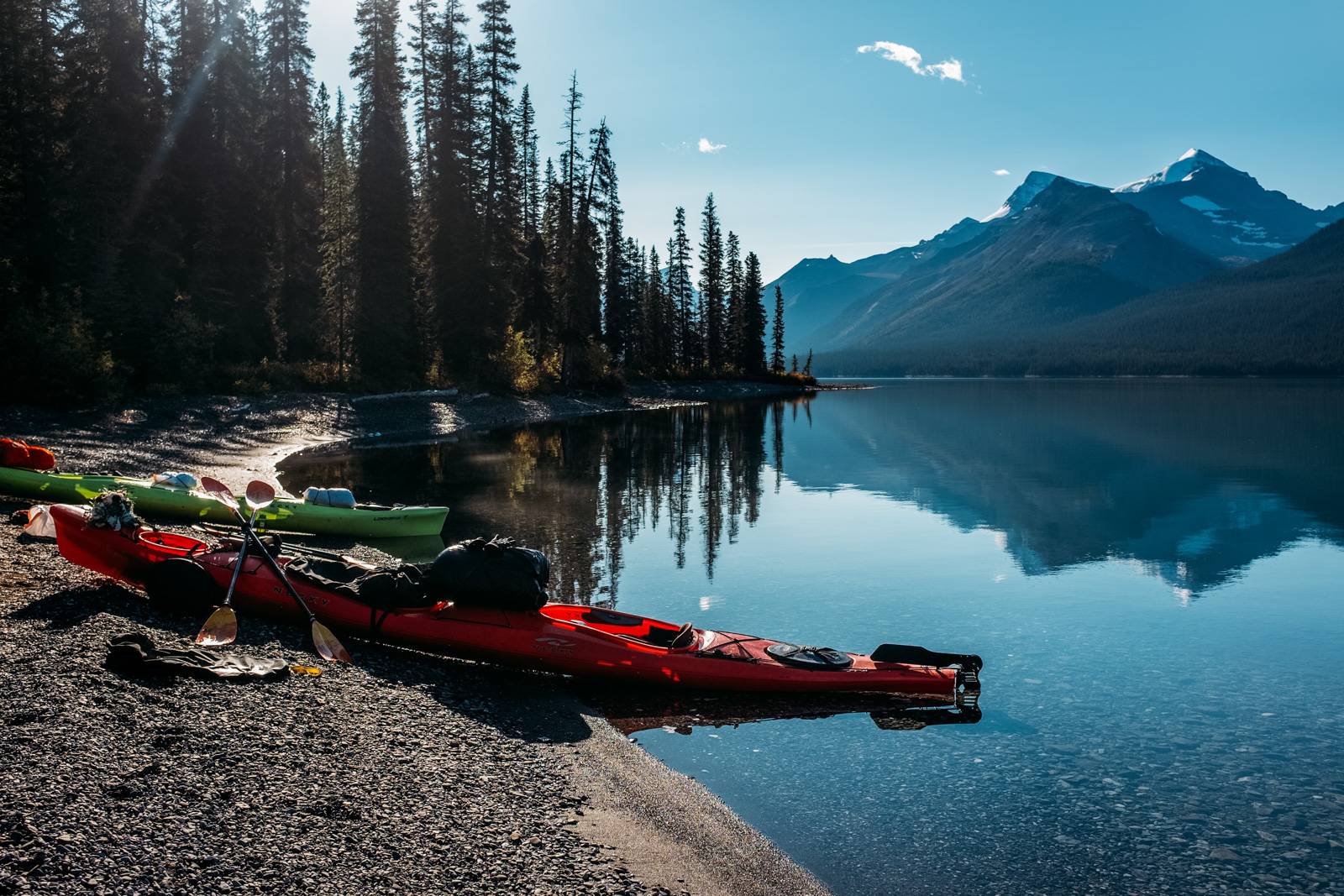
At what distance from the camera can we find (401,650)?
1050cm

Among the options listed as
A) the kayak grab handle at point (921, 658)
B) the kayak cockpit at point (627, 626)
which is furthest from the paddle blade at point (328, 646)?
the kayak grab handle at point (921, 658)

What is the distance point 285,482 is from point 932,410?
60.4 metres

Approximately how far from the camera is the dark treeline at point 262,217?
31.5 m

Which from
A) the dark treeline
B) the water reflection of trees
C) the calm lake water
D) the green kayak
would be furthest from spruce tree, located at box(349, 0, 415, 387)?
the green kayak

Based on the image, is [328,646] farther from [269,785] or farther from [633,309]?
[633,309]

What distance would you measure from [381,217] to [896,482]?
28.1 meters

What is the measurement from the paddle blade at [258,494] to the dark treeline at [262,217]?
18923mm

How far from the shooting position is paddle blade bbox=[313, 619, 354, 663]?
940 cm

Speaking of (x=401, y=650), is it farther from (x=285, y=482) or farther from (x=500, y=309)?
(x=500, y=309)

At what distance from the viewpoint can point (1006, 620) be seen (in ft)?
44.9

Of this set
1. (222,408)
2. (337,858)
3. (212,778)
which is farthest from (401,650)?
(222,408)

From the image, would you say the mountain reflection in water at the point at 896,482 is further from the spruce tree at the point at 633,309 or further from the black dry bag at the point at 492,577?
the spruce tree at the point at 633,309

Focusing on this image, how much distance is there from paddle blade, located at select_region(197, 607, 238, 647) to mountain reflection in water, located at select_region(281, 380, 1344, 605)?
17.8 feet

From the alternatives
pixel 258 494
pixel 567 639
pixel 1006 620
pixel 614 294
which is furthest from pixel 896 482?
pixel 614 294
